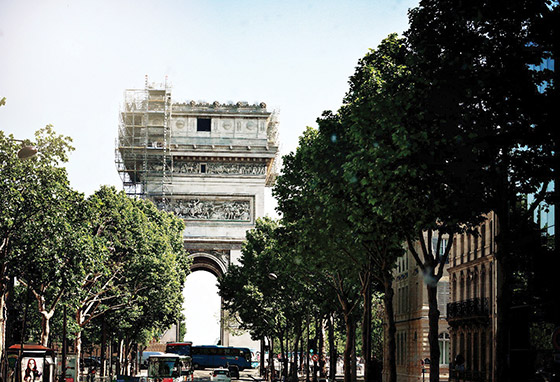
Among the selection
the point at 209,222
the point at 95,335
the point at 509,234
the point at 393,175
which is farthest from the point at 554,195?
the point at 209,222

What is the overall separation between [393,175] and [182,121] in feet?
303

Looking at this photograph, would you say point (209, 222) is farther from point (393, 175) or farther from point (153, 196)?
point (393, 175)

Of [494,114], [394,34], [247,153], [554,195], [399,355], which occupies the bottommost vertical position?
[399,355]

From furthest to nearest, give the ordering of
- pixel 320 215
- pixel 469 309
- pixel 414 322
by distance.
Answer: pixel 414 322 < pixel 469 309 < pixel 320 215

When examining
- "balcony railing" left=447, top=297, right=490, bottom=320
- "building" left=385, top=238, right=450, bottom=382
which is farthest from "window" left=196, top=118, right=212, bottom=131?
"balcony railing" left=447, top=297, right=490, bottom=320

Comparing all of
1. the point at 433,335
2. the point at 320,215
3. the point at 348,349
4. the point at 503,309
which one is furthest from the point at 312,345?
the point at 503,309

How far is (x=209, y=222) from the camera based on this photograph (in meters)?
114

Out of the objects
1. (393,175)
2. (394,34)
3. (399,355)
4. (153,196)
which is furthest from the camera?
(153,196)

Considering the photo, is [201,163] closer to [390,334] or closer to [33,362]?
[33,362]

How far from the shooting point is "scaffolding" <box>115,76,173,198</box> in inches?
4466

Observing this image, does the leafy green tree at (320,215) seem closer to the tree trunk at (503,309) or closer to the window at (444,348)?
the tree trunk at (503,309)

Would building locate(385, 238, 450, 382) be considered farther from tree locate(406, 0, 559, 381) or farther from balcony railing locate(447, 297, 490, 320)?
tree locate(406, 0, 559, 381)

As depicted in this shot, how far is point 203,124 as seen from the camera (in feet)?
384

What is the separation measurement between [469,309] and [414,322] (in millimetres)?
18102
